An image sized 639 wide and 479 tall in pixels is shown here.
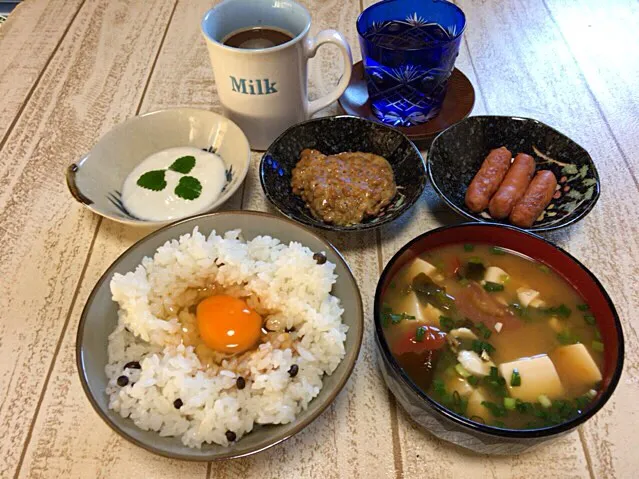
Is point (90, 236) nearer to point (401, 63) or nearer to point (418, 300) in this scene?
point (418, 300)

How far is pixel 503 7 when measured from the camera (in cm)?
306

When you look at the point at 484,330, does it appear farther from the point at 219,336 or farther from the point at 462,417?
the point at 219,336

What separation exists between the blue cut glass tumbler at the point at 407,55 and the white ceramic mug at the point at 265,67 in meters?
0.14

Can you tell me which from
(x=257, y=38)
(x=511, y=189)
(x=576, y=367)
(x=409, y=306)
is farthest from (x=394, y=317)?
(x=257, y=38)

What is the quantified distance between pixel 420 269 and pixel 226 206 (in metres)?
0.82

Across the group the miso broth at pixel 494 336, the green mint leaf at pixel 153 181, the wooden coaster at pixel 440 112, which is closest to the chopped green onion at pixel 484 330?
the miso broth at pixel 494 336

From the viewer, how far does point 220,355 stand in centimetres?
149

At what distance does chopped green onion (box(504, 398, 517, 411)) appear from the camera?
1325mm

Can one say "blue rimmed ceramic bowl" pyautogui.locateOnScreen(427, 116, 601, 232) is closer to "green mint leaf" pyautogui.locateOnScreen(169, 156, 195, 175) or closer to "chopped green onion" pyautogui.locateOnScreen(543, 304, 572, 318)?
"chopped green onion" pyautogui.locateOnScreen(543, 304, 572, 318)

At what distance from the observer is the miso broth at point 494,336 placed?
133 centimetres

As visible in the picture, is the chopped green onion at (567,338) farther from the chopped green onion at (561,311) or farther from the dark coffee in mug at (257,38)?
the dark coffee in mug at (257,38)

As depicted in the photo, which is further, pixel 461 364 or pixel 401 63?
pixel 401 63

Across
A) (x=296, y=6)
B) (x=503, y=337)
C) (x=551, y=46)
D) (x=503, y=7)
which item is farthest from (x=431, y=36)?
(x=503, y=337)

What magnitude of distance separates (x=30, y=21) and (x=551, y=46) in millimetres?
3018
